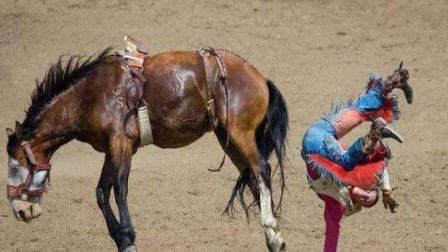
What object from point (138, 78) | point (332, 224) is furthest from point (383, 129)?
point (138, 78)

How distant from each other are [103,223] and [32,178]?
156 cm

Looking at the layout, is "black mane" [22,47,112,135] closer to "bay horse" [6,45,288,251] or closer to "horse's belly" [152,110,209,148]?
"bay horse" [6,45,288,251]

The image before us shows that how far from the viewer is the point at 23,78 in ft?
37.9

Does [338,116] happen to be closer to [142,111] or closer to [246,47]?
[142,111]

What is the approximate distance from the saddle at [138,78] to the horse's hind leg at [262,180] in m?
0.60

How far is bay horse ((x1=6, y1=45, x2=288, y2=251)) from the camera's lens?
6.77 m

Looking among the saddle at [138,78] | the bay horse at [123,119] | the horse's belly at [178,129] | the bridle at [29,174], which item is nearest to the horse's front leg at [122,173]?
the bay horse at [123,119]

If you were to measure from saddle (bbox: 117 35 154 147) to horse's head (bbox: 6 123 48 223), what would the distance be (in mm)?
718

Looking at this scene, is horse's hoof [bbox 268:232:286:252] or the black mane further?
the black mane

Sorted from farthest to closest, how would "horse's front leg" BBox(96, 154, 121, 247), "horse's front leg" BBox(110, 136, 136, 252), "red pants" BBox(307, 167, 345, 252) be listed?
1. "horse's front leg" BBox(96, 154, 121, 247)
2. "horse's front leg" BBox(110, 136, 136, 252)
3. "red pants" BBox(307, 167, 345, 252)

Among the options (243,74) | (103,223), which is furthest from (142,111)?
(103,223)

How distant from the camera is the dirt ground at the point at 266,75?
8008 mm

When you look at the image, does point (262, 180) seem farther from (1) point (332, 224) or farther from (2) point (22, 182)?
(2) point (22, 182)

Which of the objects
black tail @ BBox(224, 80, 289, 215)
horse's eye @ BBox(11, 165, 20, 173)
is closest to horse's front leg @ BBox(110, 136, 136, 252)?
horse's eye @ BBox(11, 165, 20, 173)
